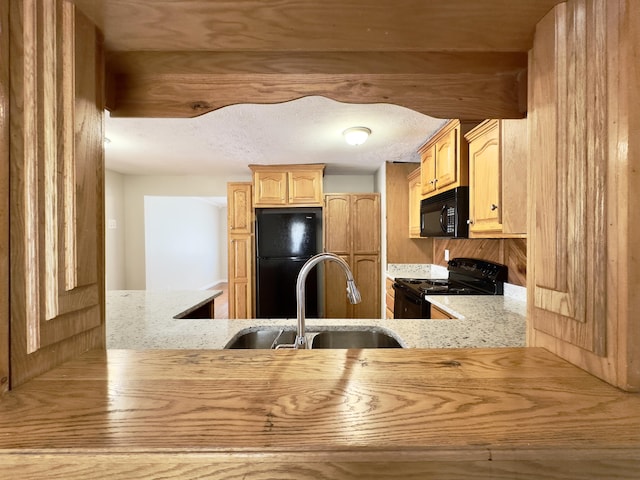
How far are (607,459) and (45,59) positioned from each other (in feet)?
3.80

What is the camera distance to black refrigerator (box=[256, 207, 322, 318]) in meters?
3.51

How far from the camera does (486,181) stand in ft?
5.91

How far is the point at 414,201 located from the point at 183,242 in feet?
16.7

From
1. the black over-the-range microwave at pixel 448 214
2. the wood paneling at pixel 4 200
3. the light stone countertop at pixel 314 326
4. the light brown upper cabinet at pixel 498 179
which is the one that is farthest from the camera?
the black over-the-range microwave at pixel 448 214

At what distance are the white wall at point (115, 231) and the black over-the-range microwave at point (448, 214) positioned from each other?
4.24 metres

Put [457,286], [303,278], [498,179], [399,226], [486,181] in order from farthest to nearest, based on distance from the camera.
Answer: [399,226] → [457,286] → [486,181] → [498,179] → [303,278]

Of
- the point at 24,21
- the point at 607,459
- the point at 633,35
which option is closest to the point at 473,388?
the point at 607,459

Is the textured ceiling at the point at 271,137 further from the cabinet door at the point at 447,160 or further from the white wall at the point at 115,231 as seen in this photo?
the white wall at the point at 115,231

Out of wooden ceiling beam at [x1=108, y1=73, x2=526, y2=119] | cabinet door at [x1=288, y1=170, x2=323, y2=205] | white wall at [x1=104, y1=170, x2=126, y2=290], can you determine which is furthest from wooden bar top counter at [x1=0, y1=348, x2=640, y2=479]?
white wall at [x1=104, y1=170, x2=126, y2=290]

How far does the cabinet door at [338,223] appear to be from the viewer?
12.0 feet

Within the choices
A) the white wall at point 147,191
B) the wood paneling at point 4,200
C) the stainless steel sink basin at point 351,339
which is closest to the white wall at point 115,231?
the white wall at point 147,191

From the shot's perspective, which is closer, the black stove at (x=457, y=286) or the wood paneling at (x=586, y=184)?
the wood paneling at (x=586, y=184)

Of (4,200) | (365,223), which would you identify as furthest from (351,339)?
(365,223)

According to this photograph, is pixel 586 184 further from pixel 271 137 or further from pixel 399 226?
pixel 399 226
